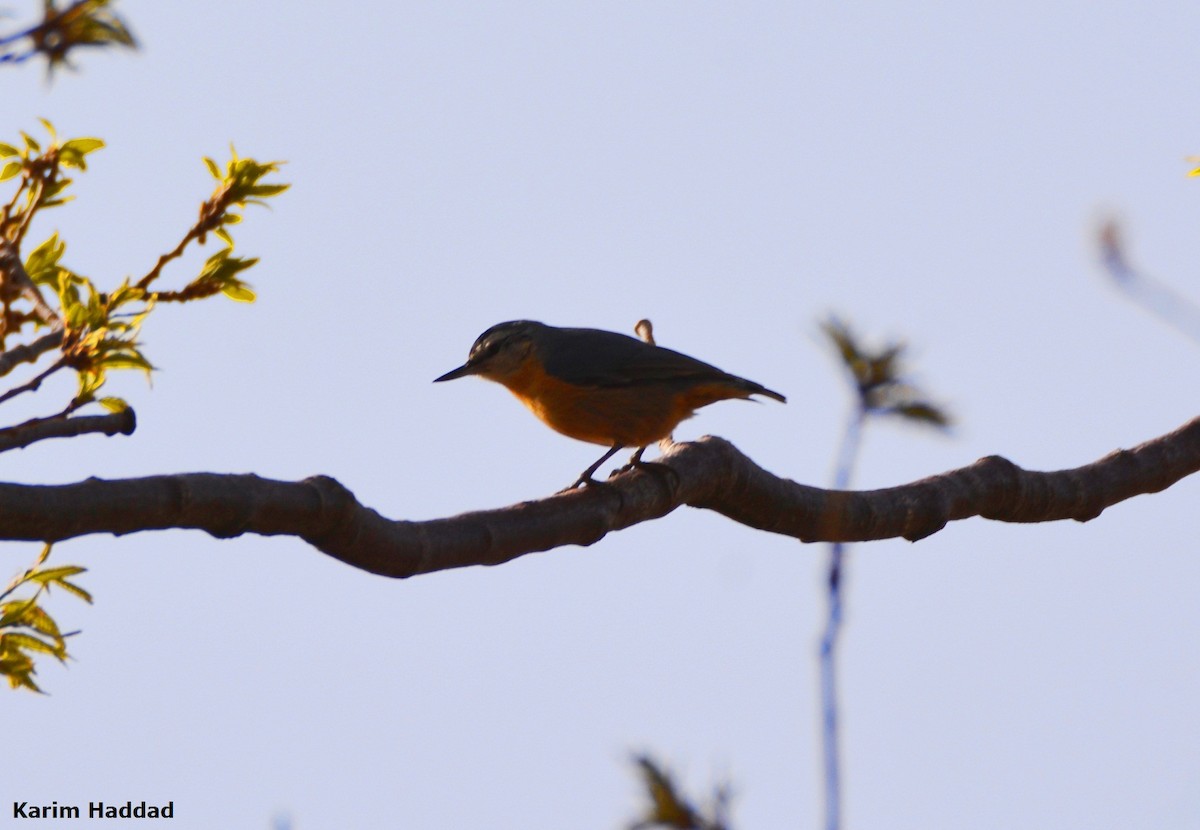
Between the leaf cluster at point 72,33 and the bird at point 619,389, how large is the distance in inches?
155

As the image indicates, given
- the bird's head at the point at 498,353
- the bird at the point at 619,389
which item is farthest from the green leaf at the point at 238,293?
the bird's head at the point at 498,353

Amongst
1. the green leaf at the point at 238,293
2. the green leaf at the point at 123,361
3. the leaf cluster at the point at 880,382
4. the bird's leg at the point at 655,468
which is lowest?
the leaf cluster at the point at 880,382

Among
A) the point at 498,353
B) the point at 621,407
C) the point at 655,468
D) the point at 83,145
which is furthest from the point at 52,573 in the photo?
the point at 498,353

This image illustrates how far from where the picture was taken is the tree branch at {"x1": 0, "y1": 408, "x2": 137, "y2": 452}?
3.05m

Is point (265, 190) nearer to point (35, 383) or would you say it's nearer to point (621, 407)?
point (35, 383)

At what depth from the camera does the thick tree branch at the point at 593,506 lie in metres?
2.86

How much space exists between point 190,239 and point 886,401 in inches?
124

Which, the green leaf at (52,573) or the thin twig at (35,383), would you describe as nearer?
the thin twig at (35,383)

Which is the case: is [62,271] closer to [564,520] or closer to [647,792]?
[564,520]

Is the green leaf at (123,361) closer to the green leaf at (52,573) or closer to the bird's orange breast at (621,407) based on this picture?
the green leaf at (52,573)

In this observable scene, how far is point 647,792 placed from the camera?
1741mm

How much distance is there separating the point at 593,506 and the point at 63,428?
1622 millimetres

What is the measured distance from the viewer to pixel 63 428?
3.17 meters

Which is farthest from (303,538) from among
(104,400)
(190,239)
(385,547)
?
(190,239)
